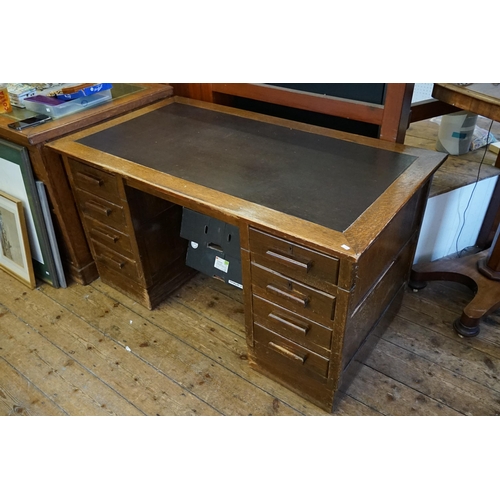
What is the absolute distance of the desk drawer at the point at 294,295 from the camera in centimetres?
124

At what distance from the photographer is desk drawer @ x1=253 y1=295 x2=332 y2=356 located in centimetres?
132

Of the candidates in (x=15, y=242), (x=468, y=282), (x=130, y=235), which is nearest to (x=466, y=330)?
(x=468, y=282)

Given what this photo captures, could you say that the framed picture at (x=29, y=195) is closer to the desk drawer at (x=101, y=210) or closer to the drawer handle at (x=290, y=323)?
the desk drawer at (x=101, y=210)

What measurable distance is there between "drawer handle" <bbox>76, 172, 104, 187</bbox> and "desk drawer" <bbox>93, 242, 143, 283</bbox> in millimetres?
A: 341

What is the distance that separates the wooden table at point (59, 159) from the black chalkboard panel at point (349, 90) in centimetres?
68

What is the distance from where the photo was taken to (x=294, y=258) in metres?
1.21

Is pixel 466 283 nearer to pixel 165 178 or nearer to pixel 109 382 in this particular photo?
pixel 165 178

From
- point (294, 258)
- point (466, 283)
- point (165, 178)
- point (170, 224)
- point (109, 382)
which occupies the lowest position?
point (109, 382)

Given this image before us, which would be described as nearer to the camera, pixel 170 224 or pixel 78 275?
pixel 170 224

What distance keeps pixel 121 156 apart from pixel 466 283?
1529 mm

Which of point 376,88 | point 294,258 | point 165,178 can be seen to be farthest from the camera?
point 376,88

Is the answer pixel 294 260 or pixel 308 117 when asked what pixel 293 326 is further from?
pixel 308 117

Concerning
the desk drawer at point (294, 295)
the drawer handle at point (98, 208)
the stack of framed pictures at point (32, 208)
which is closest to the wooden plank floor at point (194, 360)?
the stack of framed pictures at point (32, 208)

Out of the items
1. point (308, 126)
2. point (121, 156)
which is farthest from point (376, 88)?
point (121, 156)
